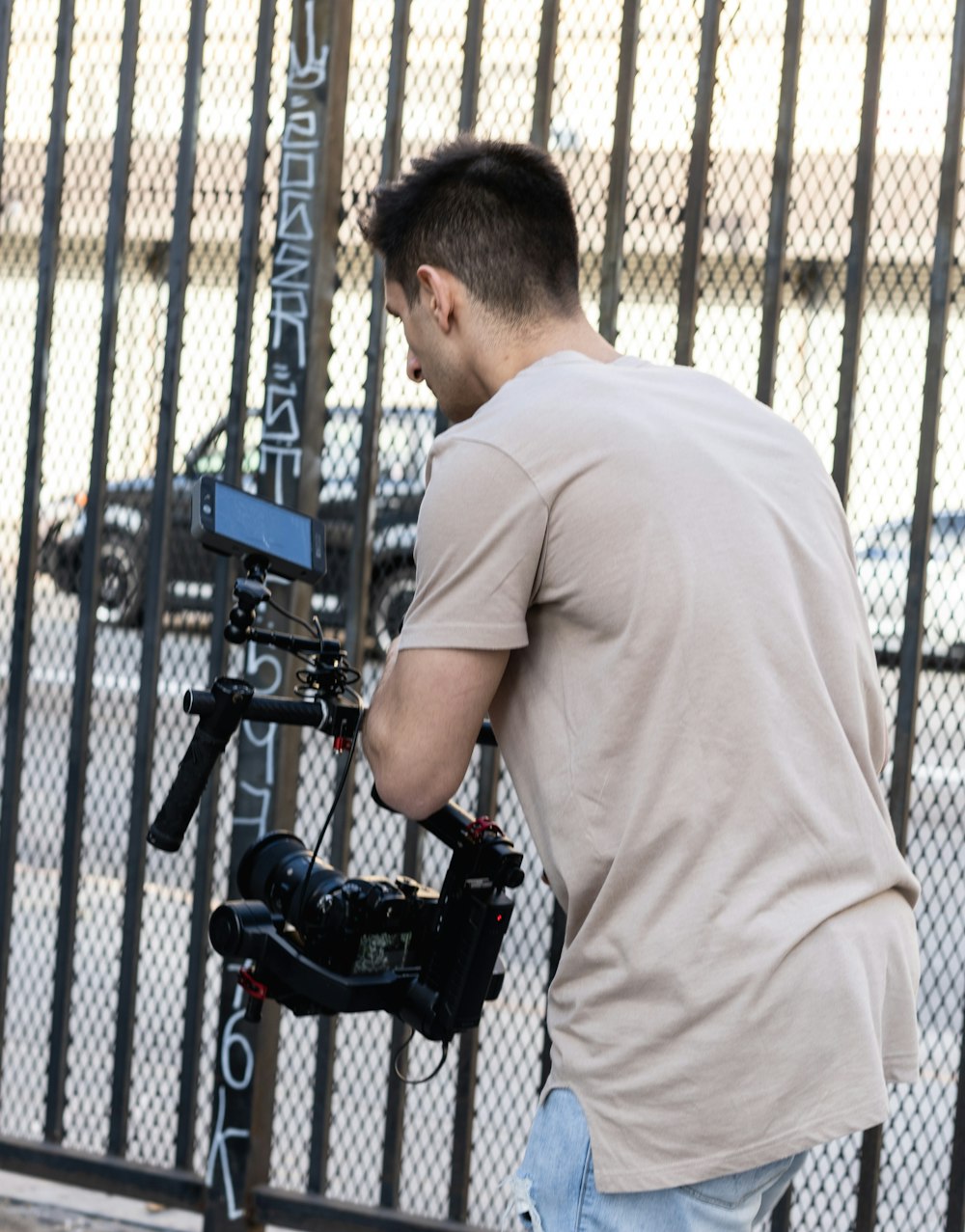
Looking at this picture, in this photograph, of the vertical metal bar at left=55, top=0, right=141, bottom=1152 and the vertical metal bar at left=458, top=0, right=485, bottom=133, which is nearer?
the vertical metal bar at left=458, top=0, right=485, bottom=133

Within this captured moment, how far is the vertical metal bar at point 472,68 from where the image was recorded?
2947 mm

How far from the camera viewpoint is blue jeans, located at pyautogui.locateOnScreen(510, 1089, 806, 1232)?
5.10ft

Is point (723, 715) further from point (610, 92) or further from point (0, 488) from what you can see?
point (0, 488)

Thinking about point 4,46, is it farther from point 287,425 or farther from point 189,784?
point 189,784

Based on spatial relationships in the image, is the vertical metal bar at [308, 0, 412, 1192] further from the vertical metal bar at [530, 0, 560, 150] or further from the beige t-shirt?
the beige t-shirt

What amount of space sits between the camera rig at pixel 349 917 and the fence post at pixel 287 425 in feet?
3.69

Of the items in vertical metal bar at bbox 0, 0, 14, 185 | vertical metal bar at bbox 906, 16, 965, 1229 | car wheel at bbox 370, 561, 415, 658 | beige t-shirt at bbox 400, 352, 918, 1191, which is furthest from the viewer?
vertical metal bar at bbox 0, 0, 14, 185

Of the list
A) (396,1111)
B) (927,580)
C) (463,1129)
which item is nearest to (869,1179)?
(463,1129)

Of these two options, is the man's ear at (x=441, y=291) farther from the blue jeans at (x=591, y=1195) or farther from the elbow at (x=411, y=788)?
the blue jeans at (x=591, y=1195)

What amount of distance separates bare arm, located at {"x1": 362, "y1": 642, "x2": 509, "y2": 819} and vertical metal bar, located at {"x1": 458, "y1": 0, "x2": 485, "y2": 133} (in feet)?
5.38

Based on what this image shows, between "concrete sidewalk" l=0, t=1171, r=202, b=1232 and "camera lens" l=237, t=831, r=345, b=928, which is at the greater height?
"camera lens" l=237, t=831, r=345, b=928

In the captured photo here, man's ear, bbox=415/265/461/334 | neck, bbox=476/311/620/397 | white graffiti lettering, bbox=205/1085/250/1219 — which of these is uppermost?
man's ear, bbox=415/265/461/334

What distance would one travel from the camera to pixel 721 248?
113 inches

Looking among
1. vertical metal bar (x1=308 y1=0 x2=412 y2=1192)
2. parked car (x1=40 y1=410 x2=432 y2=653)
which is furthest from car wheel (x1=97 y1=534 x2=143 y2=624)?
vertical metal bar (x1=308 y1=0 x2=412 y2=1192)
